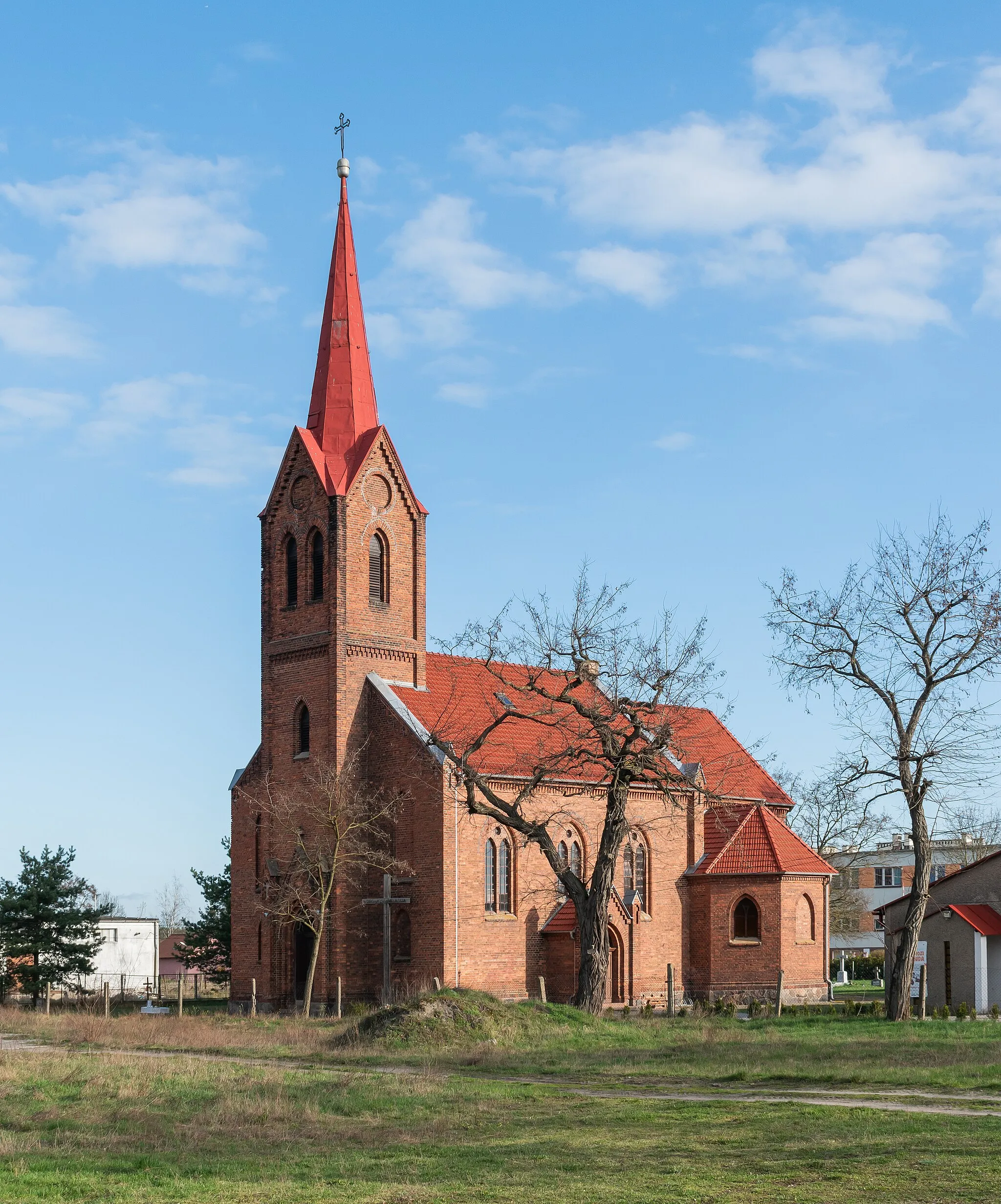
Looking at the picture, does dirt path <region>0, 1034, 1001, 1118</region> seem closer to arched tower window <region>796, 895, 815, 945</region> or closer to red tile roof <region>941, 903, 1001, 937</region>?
red tile roof <region>941, 903, 1001, 937</region>

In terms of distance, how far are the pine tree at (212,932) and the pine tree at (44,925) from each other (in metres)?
4.36

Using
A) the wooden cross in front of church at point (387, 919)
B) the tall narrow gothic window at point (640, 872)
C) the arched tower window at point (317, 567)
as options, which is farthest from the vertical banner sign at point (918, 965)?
the arched tower window at point (317, 567)

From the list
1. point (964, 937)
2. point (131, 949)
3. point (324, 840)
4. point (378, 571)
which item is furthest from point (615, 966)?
point (131, 949)

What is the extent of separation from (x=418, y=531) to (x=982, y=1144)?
109 feet

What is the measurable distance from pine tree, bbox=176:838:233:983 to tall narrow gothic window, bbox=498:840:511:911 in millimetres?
13984

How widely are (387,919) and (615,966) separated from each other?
340 inches

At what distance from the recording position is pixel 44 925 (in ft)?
162

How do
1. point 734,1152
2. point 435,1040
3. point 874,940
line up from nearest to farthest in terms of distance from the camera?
1. point 734,1152
2. point 435,1040
3. point 874,940

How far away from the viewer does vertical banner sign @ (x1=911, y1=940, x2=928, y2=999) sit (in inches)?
1422

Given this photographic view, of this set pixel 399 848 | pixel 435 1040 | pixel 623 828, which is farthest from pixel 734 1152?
pixel 399 848

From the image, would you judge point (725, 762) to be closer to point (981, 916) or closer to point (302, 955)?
point (981, 916)

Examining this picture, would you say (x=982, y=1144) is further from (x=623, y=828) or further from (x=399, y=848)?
(x=399, y=848)

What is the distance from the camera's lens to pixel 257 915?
44625 mm

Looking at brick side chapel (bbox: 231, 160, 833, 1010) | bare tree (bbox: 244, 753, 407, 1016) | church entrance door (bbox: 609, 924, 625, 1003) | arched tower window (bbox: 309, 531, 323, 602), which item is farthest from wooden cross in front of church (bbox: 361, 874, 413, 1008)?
arched tower window (bbox: 309, 531, 323, 602)
